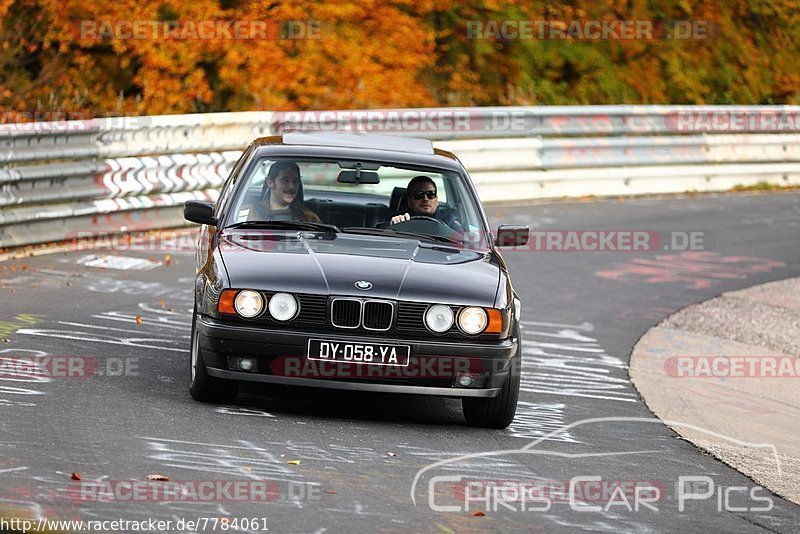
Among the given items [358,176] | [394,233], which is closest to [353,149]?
[358,176]

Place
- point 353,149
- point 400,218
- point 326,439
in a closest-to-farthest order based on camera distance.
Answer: point 326,439
point 400,218
point 353,149

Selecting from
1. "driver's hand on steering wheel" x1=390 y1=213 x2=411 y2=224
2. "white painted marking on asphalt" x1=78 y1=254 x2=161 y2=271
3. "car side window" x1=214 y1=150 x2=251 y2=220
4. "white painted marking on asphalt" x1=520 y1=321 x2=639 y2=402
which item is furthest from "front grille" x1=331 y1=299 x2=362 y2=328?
"white painted marking on asphalt" x1=78 y1=254 x2=161 y2=271

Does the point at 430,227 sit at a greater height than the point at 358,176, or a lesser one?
lesser

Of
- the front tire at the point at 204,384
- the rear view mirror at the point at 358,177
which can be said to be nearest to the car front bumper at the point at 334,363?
the front tire at the point at 204,384

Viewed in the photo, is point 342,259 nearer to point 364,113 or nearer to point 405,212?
point 405,212

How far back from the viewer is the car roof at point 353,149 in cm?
931

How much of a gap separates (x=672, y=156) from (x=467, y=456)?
1567cm

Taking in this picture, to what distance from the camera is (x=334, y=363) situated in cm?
773

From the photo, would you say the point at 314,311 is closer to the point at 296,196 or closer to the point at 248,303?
the point at 248,303

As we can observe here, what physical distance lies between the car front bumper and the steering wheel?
1295mm

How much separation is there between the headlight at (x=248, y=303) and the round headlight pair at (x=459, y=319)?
2.84 feet

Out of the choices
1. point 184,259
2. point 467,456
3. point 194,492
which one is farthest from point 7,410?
point 184,259

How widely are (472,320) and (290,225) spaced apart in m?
1.48

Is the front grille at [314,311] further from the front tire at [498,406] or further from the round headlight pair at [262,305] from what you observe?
the front tire at [498,406]
